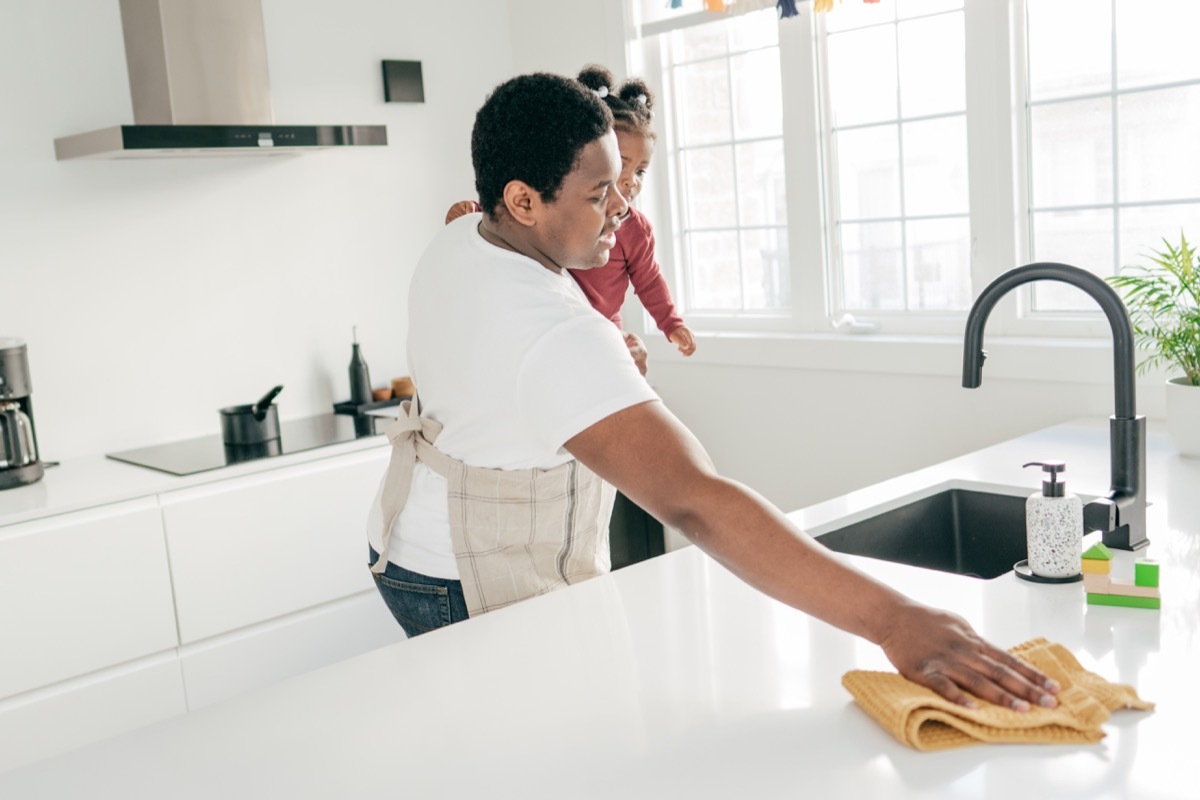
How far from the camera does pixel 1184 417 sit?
212 cm

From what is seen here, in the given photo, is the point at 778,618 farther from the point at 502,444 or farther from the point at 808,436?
the point at 808,436

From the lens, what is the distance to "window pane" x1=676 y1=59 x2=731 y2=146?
A: 341 cm

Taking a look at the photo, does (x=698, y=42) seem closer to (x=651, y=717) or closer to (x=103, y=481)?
(x=103, y=481)

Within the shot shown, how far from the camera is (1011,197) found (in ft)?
8.96

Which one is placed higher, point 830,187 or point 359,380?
point 830,187

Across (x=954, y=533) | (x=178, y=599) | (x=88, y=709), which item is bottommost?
(x=88, y=709)

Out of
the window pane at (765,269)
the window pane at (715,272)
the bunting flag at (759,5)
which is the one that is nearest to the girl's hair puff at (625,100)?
the bunting flag at (759,5)

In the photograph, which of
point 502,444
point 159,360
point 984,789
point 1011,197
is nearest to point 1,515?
point 159,360

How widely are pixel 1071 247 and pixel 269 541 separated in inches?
82.9

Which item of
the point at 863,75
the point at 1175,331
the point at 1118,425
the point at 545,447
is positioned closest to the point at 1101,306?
the point at 1118,425

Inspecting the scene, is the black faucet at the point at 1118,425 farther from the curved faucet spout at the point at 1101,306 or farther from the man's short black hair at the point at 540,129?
the man's short black hair at the point at 540,129

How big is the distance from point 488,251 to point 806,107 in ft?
6.29

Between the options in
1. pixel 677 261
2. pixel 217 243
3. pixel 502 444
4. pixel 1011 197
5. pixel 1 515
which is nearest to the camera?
pixel 502 444

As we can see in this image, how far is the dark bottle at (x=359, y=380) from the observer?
3.52 meters
